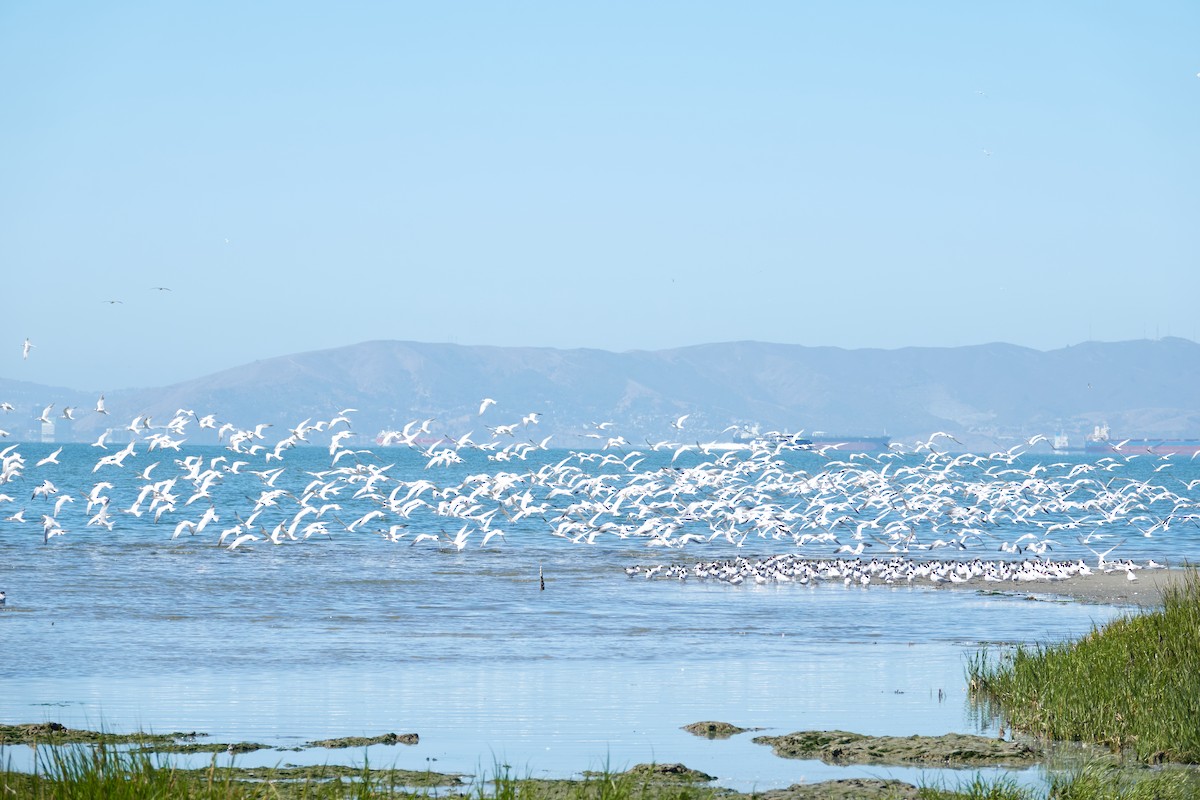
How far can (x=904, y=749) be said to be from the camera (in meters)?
14.4

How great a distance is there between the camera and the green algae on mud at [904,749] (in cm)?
1403

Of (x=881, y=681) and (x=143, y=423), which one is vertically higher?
(x=143, y=423)

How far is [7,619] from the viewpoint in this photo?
27.0m

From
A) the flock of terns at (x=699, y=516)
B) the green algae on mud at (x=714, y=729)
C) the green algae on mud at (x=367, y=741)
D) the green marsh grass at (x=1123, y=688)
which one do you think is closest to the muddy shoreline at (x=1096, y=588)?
the flock of terns at (x=699, y=516)

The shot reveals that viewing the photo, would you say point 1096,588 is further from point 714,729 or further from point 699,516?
point 714,729

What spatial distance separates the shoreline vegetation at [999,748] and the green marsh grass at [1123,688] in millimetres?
17

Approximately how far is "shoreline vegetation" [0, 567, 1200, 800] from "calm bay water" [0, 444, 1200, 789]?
1.50 feet

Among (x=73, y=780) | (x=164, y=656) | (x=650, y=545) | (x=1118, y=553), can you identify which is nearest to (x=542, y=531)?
(x=650, y=545)

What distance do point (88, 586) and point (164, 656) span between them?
13204 millimetres

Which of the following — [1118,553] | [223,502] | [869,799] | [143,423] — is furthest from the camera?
[223,502]

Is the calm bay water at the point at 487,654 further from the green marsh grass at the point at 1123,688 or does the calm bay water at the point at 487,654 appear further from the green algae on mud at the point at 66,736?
the green marsh grass at the point at 1123,688

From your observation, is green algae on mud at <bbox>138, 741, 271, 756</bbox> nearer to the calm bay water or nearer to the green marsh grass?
the calm bay water

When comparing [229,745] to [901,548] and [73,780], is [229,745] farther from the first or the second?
[901,548]

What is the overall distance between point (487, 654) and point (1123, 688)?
1020cm
